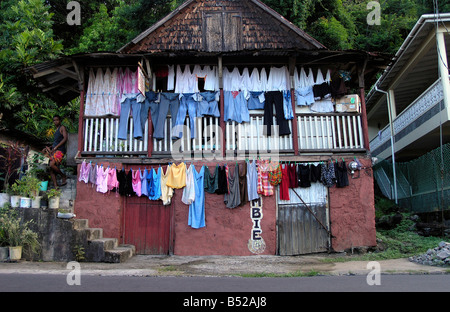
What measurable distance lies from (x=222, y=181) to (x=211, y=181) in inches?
12.2

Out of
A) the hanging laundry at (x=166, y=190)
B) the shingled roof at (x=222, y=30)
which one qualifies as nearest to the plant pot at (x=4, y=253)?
the hanging laundry at (x=166, y=190)

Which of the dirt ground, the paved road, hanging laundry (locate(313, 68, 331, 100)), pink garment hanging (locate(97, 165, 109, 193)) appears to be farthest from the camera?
hanging laundry (locate(313, 68, 331, 100))

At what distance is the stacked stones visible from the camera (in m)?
8.47

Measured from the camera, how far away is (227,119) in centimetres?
1149

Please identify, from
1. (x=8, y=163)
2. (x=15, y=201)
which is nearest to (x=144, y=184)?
(x=15, y=201)

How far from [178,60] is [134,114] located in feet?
7.05

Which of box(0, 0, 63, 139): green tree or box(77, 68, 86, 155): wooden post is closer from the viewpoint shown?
box(77, 68, 86, 155): wooden post

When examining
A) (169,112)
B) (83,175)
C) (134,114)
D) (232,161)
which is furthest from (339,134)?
(83,175)

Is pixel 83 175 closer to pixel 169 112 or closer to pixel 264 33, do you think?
pixel 169 112

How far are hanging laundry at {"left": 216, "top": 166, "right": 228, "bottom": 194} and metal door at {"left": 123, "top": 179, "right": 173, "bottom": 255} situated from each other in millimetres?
1547

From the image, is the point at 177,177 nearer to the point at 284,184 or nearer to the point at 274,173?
the point at 274,173

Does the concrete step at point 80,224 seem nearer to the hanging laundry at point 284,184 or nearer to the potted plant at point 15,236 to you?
the potted plant at point 15,236

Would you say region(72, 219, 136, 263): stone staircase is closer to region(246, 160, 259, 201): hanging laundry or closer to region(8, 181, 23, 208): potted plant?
region(8, 181, 23, 208): potted plant

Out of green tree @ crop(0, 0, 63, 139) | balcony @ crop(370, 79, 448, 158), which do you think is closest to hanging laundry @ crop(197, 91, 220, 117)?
balcony @ crop(370, 79, 448, 158)
